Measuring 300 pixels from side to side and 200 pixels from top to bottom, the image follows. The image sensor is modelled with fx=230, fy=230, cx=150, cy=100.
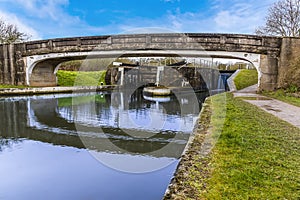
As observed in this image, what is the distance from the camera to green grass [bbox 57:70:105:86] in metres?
21.4

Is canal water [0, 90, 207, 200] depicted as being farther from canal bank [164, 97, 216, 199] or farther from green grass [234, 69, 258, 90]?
green grass [234, 69, 258, 90]

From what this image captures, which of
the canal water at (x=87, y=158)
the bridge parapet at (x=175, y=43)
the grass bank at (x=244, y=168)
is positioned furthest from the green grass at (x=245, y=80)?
the grass bank at (x=244, y=168)

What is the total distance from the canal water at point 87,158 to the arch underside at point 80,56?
6286 millimetres

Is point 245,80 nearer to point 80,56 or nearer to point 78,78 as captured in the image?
point 80,56

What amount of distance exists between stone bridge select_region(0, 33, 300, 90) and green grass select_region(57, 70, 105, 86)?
553 cm

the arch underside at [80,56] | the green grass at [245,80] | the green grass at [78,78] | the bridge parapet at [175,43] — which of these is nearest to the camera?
the bridge parapet at [175,43]

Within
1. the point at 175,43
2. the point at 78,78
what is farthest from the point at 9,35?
the point at 175,43

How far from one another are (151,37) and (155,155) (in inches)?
356

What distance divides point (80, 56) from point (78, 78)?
1003cm

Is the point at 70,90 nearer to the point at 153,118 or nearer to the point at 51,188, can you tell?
the point at 153,118

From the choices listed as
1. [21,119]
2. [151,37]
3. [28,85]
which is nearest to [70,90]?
[28,85]

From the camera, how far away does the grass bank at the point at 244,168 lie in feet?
5.68

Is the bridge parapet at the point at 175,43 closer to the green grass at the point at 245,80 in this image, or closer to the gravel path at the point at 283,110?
the gravel path at the point at 283,110

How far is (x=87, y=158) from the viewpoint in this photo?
3.79 meters
